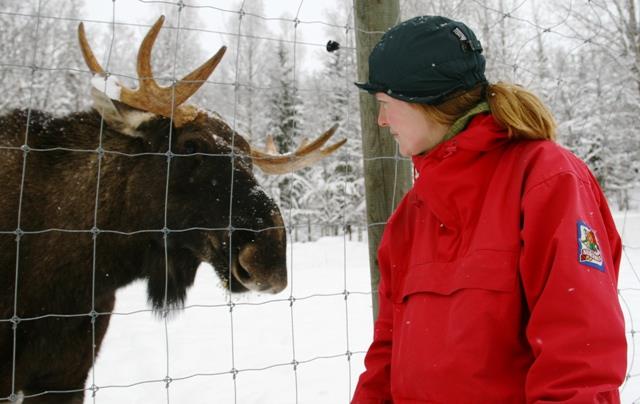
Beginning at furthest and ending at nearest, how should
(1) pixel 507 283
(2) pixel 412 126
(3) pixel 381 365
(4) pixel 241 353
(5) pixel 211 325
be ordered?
(5) pixel 211 325, (4) pixel 241 353, (3) pixel 381 365, (2) pixel 412 126, (1) pixel 507 283

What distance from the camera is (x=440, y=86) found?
1.49 meters

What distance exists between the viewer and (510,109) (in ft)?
4.68

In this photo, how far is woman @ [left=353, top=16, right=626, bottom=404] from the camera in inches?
44.6

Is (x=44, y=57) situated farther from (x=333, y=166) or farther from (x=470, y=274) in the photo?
(x=470, y=274)

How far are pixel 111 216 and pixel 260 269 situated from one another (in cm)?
100

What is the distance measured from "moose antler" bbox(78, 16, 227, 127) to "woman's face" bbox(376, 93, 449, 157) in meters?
1.72

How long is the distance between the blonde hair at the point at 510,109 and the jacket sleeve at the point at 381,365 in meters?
0.59

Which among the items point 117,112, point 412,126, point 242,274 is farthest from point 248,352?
point 412,126

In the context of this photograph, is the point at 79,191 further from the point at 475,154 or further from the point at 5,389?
the point at 475,154

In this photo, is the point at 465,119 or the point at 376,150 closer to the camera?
the point at 465,119

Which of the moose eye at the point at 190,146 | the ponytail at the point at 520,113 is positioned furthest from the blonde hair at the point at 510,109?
the moose eye at the point at 190,146

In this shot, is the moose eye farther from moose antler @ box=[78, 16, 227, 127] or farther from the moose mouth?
the moose mouth

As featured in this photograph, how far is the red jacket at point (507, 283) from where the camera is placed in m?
1.12

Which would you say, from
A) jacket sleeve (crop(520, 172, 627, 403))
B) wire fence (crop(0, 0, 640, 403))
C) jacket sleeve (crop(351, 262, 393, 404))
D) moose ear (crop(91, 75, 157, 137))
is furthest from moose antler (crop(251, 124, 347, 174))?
jacket sleeve (crop(520, 172, 627, 403))
